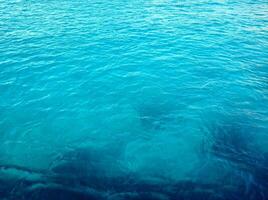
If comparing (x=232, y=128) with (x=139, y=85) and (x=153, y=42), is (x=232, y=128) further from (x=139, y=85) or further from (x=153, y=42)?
(x=153, y=42)

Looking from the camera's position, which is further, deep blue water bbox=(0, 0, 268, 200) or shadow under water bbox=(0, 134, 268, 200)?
deep blue water bbox=(0, 0, 268, 200)

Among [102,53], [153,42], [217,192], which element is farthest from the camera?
[153,42]

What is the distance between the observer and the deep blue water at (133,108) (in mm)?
15680

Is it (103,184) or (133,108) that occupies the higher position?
(133,108)

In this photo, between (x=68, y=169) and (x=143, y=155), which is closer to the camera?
(x=68, y=169)

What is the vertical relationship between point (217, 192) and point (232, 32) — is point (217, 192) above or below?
below

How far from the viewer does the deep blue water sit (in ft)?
51.4

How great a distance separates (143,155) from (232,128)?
7.97 meters

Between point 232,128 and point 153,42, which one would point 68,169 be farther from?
point 153,42

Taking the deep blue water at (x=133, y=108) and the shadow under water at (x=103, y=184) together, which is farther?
the deep blue water at (x=133, y=108)

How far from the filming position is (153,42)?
32469mm

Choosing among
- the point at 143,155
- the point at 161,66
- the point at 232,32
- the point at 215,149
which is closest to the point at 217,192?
the point at 215,149

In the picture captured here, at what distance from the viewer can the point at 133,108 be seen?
21.9 meters

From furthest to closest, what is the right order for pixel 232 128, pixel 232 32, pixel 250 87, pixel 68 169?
pixel 232 32, pixel 250 87, pixel 232 128, pixel 68 169
